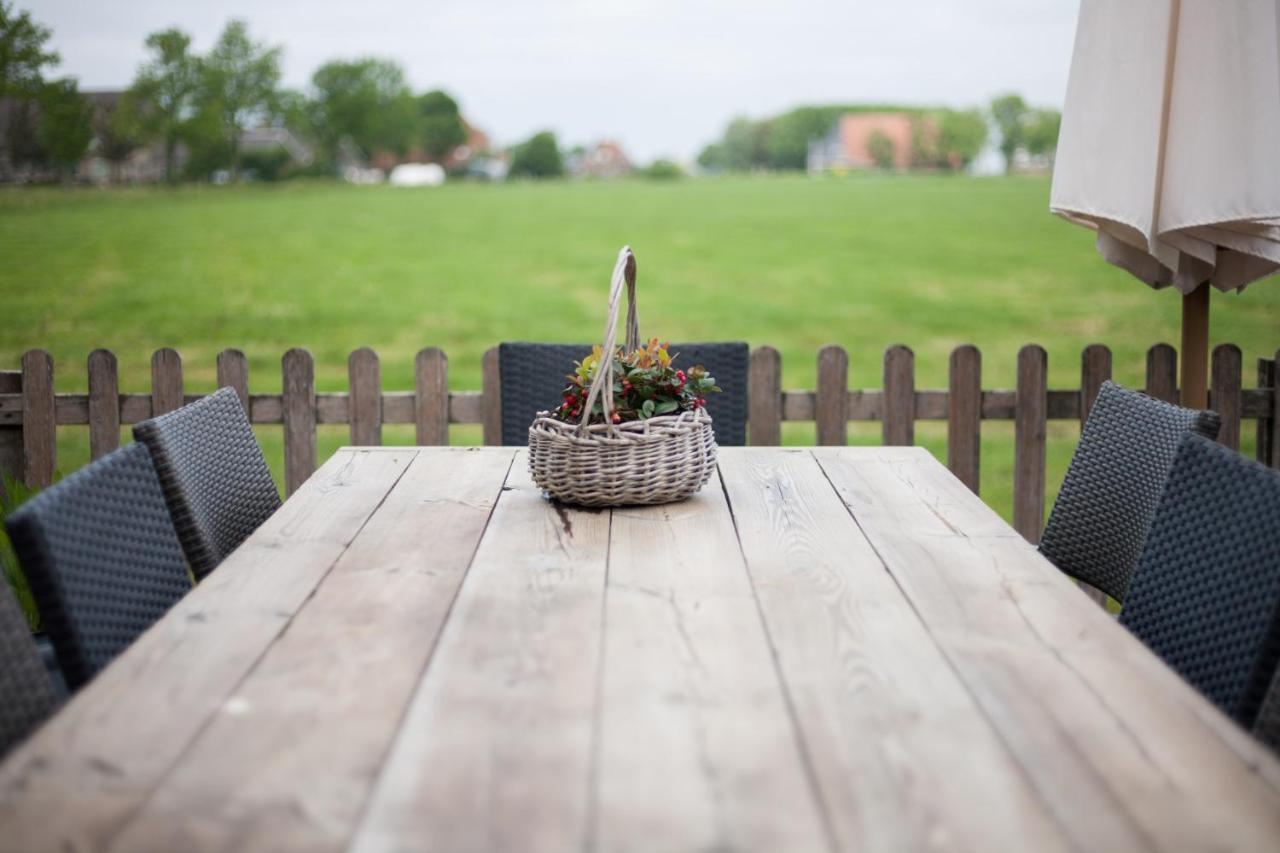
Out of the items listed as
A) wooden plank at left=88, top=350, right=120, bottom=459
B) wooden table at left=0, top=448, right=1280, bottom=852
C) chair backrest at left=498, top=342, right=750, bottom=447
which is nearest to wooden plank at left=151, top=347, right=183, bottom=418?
wooden plank at left=88, top=350, right=120, bottom=459

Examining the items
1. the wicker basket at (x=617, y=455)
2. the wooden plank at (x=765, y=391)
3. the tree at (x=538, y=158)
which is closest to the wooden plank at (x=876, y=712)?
the wicker basket at (x=617, y=455)

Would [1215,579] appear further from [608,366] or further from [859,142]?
[859,142]

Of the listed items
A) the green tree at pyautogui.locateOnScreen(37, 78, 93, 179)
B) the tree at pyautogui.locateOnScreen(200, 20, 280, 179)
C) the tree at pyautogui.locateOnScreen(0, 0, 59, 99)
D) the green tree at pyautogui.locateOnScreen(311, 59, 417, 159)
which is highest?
the green tree at pyautogui.locateOnScreen(311, 59, 417, 159)

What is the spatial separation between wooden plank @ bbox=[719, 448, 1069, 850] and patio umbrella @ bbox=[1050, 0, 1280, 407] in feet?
5.19

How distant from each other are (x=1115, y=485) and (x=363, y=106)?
647 inches

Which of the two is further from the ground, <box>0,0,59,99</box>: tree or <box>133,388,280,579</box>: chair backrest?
<box>0,0,59,99</box>: tree

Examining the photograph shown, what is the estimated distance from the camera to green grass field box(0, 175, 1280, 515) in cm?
1012

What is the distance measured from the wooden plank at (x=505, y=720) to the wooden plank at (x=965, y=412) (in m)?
2.24

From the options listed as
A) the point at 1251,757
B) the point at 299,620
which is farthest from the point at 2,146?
the point at 1251,757

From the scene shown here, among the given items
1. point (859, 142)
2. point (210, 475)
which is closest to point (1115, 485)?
point (210, 475)

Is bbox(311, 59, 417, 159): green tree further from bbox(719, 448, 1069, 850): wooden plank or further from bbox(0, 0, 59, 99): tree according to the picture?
bbox(719, 448, 1069, 850): wooden plank

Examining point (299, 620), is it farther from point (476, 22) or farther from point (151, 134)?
point (476, 22)

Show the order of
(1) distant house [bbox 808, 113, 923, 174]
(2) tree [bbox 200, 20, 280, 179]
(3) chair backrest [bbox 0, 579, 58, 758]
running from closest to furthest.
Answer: (3) chair backrest [bbox 0, 579, 58, 758] → (2) tree [bbox 200, 20, 280, 179] → (1) distant house [bbox 808, 113, 923, 174]

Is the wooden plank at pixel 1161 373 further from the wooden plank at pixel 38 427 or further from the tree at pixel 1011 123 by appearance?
the tree at pixel 1011 123
